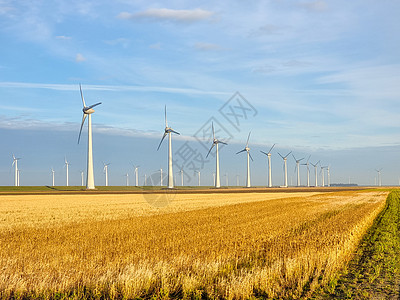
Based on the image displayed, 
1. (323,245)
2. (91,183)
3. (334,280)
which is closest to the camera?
(334,280)

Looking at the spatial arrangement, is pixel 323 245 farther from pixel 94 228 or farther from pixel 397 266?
pixel 94 228

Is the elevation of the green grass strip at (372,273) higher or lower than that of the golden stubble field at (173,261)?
lower

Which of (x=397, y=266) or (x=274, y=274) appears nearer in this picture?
(x=274, y=274)

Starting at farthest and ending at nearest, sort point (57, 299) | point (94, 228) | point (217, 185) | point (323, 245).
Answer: point (217, 185) < point (94, 228) < point (323, 245) < point (57, 299)

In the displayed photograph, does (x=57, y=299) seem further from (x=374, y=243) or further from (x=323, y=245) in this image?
(x=374, y=243)

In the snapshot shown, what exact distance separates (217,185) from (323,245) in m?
158

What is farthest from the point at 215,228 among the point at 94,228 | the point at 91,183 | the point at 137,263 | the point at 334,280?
the point at 91,183

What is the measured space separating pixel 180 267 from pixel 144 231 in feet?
32.3

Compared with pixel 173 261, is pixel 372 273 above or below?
below

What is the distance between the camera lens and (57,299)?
11.5 m

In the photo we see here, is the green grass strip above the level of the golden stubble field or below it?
below

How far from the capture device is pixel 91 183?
135875mm

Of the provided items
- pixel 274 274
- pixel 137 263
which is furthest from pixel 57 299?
pixel 274 274

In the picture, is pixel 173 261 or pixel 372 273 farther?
pixel 173 261
